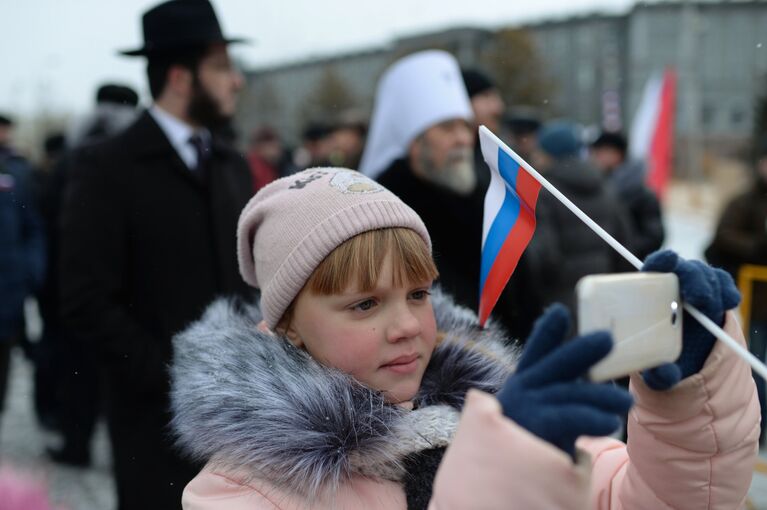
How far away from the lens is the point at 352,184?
1.57 m

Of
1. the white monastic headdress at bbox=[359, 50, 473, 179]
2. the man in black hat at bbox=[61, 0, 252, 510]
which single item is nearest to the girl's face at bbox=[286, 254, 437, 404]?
the man in black hat at bbox=[61, 0, 252, 510]

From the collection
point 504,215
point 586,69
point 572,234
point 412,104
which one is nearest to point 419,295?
point 504,215

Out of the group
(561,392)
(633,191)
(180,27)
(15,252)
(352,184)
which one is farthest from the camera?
(633,191)

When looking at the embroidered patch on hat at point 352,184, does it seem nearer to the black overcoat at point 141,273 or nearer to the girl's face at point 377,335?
the girl's face at point 377,335

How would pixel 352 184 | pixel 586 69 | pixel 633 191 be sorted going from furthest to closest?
pixel 586 69 → pixel 633 191 → pixel 352 184

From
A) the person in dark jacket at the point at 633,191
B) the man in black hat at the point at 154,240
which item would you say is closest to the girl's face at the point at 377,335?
the man in black hat at the point at 154,240

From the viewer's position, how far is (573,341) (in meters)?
0.84

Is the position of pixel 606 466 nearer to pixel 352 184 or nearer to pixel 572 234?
pixel 352 184

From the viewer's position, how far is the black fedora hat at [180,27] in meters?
2.71

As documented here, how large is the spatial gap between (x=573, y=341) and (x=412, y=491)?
0.66 m

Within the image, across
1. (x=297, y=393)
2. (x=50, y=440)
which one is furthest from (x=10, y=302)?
(x=297, y=393)

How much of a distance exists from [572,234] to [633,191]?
1.88 metres

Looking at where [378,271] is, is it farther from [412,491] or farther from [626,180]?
[626,180]

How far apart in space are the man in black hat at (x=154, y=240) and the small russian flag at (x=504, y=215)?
137 centimetres
